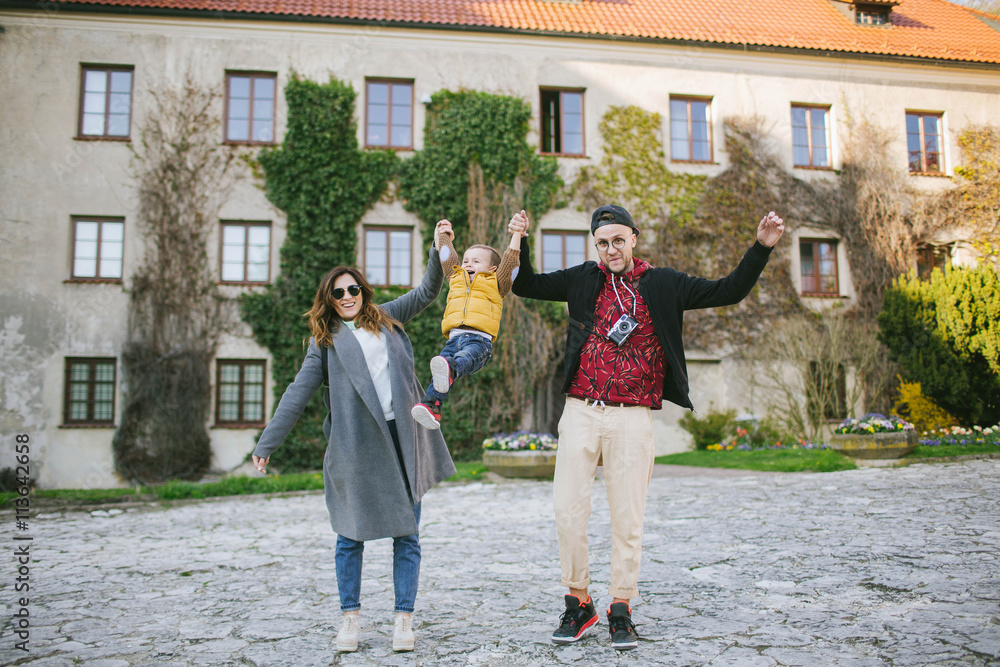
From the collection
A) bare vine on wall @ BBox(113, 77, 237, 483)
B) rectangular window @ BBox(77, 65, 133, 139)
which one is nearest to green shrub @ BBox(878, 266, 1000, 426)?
bare vine on wall @ BBox(113, 77, 237, 483)

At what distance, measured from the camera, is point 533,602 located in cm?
450

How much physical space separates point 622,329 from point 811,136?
57.8ft

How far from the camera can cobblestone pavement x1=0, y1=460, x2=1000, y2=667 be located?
3.51 m

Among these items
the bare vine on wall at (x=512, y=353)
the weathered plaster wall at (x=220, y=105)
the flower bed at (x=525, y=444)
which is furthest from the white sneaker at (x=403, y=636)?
the weathered plaster wall at (x=220, y=105)

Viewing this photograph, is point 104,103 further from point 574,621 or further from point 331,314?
point 574,621

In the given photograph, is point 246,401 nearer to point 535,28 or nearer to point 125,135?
point 125,135

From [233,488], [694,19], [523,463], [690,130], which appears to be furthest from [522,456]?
[694,19]

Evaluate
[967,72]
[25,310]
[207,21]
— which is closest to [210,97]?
[207,21]

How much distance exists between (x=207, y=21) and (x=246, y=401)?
9.10 meters

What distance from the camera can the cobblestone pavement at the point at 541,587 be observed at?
3.51m

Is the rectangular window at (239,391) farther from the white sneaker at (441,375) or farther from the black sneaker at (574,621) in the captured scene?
the black sneaker at (574,621)

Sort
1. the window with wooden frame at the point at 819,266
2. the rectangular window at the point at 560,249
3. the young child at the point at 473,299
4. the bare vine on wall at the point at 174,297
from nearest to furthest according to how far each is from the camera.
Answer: the young child at the point at 473,299 < the bare vine on wall at the point at 174,297 < the rectangular window at the point at 560,249 < the window with wooden frame at the point at 819,266

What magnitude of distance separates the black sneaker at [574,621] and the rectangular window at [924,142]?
1946 cm

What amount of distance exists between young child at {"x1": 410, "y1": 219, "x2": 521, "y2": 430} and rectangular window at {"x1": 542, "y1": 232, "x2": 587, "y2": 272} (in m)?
12.8
